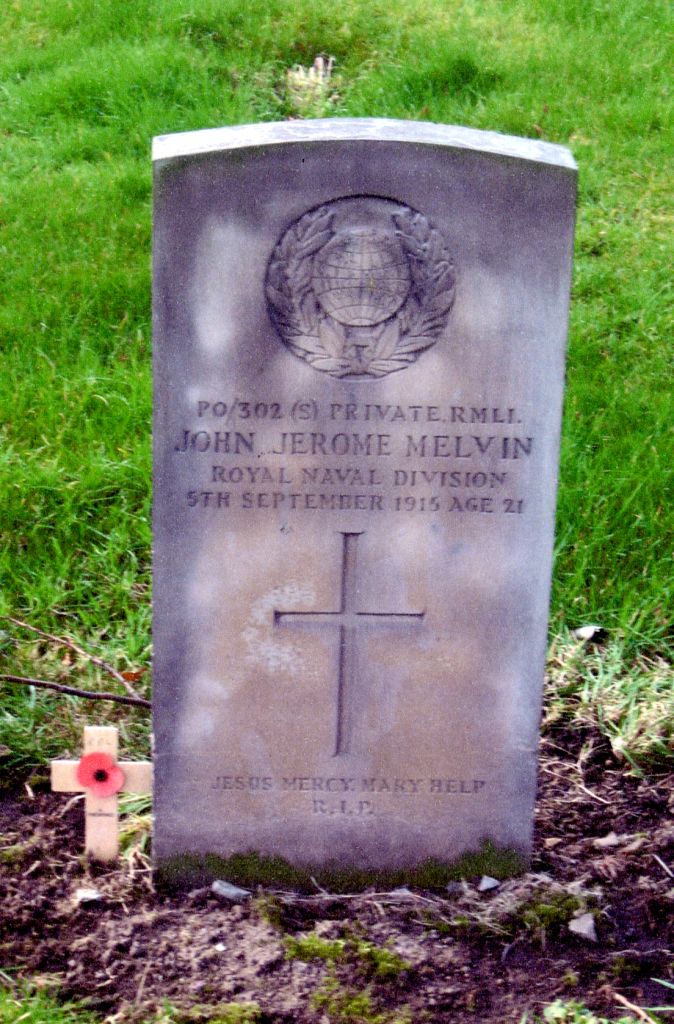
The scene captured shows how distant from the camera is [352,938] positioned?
2.70 meters

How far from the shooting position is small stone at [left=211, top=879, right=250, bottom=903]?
2857 mm

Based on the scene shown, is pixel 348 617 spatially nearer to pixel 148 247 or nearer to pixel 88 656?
pixel 88 656

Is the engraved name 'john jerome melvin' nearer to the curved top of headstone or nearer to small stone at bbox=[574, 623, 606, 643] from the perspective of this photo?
the curved top of headstone

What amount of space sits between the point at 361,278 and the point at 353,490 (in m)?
0.43

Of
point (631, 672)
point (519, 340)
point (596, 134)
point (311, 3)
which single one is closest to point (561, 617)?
point (631, 672)

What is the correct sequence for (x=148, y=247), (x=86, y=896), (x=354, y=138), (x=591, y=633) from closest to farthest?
1. (x=354, y=138)
2. (x=86, y=896)
3. (x=591, y=633)
4. (x=148, y=247)

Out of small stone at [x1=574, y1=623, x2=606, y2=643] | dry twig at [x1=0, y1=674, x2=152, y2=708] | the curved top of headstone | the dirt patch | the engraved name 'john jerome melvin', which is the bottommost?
the dirt patch

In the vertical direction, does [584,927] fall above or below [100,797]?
below

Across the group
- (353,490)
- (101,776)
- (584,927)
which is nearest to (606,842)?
(584,927)

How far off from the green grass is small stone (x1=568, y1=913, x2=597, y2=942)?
79 centimetres

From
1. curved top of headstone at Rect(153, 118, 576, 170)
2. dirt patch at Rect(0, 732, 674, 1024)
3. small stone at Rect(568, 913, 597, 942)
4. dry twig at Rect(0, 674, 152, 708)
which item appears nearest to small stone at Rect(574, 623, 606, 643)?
dirt patch at Rect(0, 732, 674, 1024)

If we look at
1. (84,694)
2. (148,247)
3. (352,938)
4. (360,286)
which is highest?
(148,247)

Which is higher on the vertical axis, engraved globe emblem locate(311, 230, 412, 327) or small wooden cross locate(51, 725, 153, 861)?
engraved globe emblem locate(311, 230, 412, 327)

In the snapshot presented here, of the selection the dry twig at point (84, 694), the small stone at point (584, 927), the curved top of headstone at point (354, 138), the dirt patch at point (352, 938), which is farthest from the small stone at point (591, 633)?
the curved top of headstone at point (354, 138)
